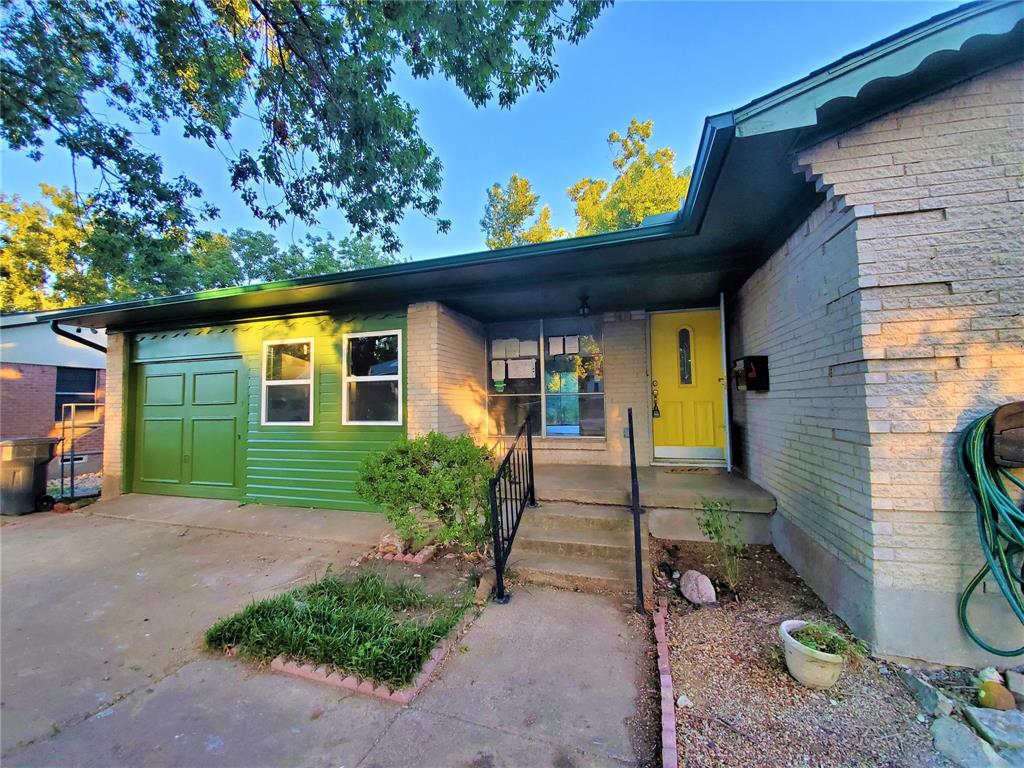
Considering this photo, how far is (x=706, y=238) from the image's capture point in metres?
3.58

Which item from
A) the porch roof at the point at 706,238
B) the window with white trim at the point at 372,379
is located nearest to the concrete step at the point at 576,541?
the window with white trim at the point at 372,379

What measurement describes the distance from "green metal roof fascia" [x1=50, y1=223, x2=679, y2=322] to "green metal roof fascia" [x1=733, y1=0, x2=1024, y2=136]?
1.20 metres

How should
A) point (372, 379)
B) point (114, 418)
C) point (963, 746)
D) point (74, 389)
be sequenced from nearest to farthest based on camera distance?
point (963, 746)
point (372, 379)
point (114, 418)
point (74, 389)

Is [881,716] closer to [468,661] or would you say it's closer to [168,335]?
[468,661]

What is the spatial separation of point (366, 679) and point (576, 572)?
1.70 metres

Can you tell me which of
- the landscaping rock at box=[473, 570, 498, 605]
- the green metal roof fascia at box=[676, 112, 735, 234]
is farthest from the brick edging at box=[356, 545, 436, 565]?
the green metal roof fascia at box=[676, 112, 735, 234]

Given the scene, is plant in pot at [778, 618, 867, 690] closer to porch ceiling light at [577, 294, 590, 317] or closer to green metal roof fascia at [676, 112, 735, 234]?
green metal roof fascia at [676, 112, 735, 234]

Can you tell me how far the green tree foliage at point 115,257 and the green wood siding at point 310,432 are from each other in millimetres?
1229

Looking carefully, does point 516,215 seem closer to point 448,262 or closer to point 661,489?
point 448,262

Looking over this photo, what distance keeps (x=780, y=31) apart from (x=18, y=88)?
24.2ft

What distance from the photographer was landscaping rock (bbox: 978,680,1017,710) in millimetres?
1908

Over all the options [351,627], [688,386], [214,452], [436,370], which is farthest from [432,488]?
[214,452]

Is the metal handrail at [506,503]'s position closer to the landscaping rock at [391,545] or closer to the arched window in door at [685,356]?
the landscaping rock at [391,545]

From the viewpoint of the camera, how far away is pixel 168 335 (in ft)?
22.2
